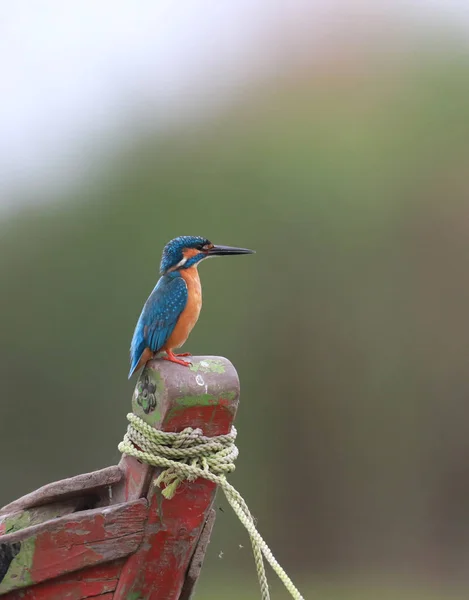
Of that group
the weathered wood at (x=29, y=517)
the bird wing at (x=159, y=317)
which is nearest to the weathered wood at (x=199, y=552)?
the weathered wood at (x=29, y=517)

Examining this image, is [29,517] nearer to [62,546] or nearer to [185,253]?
[62,546]

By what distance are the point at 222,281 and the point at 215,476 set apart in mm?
5648

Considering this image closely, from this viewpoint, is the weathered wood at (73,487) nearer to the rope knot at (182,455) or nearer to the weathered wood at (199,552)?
the rope knot at (182,455)

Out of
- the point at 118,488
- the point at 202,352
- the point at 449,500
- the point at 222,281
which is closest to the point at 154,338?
the point at 118,488

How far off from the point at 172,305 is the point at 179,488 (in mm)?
763

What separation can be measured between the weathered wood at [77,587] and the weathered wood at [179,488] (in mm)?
39

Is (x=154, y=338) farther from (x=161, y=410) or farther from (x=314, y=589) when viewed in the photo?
(x=314, y=589)

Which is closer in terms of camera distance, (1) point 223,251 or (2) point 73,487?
(2) point 73,487

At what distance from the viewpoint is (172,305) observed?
2.79 meters

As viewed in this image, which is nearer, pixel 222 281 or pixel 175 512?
pixel 175 512

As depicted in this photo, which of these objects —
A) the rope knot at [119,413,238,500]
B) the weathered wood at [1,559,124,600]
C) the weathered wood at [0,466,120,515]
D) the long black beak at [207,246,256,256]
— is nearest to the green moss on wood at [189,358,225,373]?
the rope knot at [119,413,238,500]

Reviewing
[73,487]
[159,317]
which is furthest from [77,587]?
[159,317]

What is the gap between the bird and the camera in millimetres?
2707

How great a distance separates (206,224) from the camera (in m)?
7.63
